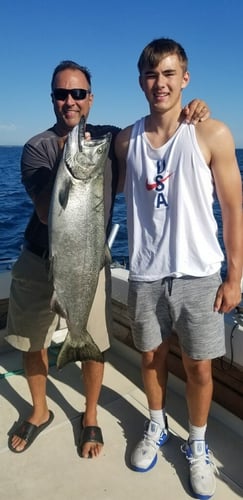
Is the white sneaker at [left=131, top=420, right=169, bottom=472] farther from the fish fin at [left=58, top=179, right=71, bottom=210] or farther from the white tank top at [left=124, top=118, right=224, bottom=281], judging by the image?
the fish fin at [left=58, top=179, right=71, bottom=210]

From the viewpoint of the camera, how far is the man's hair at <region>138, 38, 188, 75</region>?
2.36 meters

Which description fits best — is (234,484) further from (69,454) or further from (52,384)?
(52,384)

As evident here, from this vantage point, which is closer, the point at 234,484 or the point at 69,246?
the point at 69,246

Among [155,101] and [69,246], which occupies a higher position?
[155,101]

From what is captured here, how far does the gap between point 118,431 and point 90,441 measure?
31 centimetres

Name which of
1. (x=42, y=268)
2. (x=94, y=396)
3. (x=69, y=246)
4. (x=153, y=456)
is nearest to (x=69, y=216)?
(x=69, y=246)

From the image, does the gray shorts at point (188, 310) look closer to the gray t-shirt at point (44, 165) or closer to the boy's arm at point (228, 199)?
the boy's arm at point (228, 199)

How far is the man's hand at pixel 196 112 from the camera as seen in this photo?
2393mm

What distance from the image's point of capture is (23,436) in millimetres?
3020

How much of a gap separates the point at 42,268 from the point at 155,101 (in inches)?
52.5

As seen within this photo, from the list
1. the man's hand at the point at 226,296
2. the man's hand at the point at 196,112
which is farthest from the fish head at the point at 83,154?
the man's hand at the point at 226,296

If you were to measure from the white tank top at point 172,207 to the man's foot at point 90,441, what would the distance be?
126cm

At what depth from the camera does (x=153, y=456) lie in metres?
2.81

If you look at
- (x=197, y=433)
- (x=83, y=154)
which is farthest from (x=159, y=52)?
(x=197, y=433)
